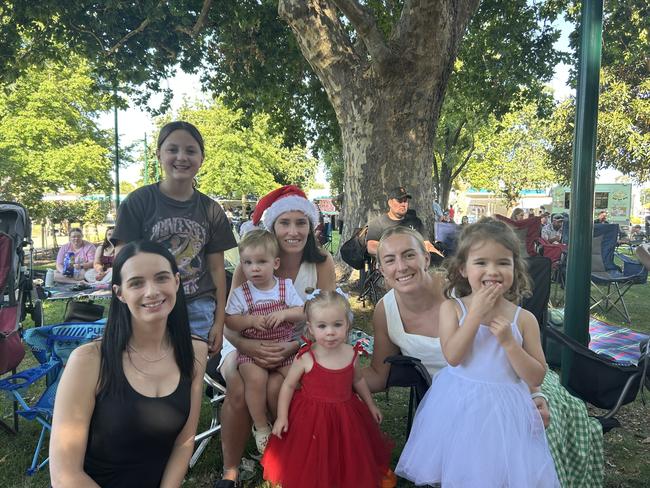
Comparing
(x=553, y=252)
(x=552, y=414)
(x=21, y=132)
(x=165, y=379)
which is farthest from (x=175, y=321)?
(x=21, y=132)

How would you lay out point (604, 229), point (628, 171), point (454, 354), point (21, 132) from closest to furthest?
point (454, 354) → point (604, 229) → point (21, 132) → point (628, 171)

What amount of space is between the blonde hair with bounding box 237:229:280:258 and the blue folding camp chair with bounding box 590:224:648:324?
20.2 feet

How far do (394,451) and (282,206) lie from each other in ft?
6.01

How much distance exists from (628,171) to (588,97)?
1959 centimetres

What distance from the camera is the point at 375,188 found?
7.12m

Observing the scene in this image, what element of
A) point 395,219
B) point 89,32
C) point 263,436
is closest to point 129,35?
point 89,32

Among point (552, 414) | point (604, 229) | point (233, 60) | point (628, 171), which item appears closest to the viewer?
point (552, 414)

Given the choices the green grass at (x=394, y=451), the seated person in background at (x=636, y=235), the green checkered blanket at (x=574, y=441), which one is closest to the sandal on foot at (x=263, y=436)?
the green grass at (x=394, y=451)

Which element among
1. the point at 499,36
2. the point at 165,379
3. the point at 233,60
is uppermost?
the point at 499,36

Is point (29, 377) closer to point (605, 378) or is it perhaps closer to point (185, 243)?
point (185, 243)

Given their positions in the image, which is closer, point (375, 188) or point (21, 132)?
point (375, 188)

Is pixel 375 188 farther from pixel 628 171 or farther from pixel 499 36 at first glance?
pixel 628 171

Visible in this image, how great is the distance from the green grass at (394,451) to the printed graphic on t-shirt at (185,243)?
1.16 meters

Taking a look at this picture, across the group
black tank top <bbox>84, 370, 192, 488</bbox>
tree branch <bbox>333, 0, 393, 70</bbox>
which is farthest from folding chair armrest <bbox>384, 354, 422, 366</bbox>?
tree branch <bbox>333, 0, 393, 70</bbox>
